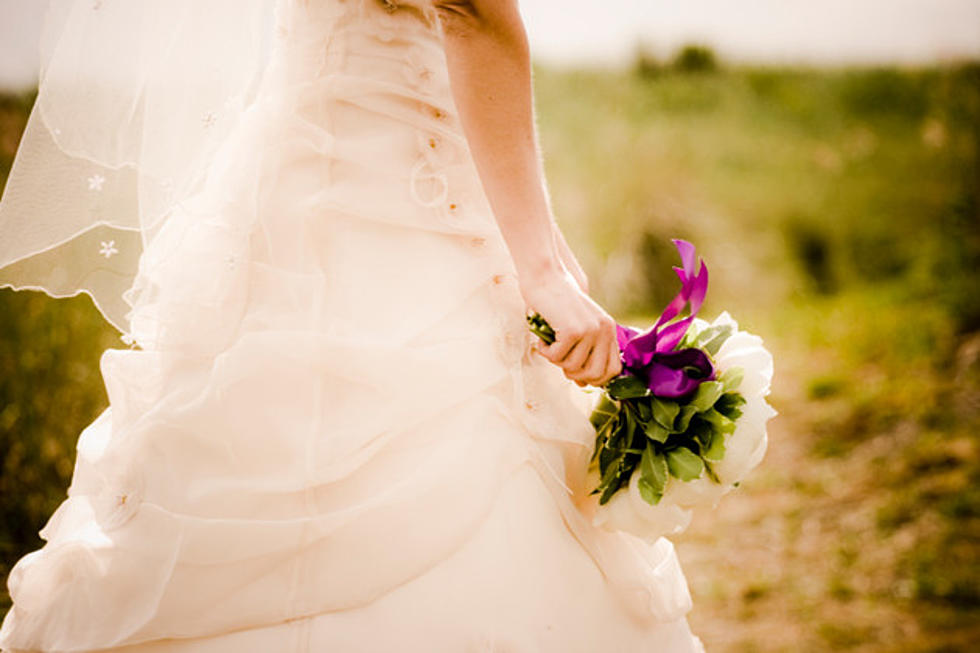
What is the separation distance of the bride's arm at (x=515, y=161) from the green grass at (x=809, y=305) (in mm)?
2402

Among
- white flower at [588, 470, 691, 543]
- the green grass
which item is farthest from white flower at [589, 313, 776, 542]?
the green grass

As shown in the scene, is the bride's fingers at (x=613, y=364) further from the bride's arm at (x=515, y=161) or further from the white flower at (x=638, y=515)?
the white flower at (x=638, y=515)

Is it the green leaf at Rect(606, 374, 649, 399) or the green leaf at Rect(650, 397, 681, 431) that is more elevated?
the green leaf at Rect(606, 374, 649, 399)

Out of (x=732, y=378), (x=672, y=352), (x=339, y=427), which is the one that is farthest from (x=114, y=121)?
(x=732, y=378)

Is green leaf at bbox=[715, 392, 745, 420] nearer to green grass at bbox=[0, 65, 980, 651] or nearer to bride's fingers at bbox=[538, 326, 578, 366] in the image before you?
bride's fingers at bbox=[538, 326, 578, 366]

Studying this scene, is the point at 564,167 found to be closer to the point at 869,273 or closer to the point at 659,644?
the point at 869,273

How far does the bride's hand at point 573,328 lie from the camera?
1.16 meters

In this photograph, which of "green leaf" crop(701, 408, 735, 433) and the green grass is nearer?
"green leaf" crop(701, 408, 735, 433)

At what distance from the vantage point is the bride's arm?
1.13 metres

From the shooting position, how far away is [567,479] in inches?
50.4

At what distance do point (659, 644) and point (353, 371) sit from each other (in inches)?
26.8

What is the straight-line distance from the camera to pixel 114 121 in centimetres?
137

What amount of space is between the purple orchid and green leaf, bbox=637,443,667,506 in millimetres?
96

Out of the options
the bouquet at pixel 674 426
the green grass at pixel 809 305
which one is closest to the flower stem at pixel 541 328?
the bouquet at pixel 674 426
